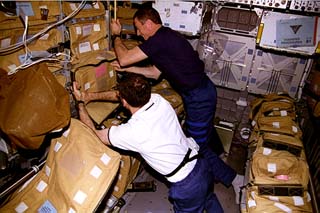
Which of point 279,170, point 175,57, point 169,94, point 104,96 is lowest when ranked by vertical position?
point 279,170

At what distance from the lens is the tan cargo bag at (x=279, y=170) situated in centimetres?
271

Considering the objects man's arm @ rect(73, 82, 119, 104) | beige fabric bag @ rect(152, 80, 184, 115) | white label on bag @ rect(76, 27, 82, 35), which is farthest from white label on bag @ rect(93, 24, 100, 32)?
beige fabric bag @ rect(152, 80, 184, 115)

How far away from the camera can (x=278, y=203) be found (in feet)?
8.35

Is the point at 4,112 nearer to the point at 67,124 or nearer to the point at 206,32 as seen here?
the point at 67,124

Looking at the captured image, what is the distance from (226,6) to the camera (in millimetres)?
3826

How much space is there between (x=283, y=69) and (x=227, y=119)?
1206 mm

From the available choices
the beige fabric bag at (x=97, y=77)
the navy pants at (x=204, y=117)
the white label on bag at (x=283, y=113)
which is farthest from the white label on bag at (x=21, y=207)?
the white label on bag at (x=283, y=113)

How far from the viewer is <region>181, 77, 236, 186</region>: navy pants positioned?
308 centimetres

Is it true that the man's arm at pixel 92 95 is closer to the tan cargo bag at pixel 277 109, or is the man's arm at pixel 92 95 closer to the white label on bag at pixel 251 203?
the white label on bag at pixel 251 203

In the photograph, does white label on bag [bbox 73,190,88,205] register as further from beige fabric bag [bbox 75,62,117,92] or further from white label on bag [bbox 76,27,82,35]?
white label on bag [bbox 76,27,82,35]

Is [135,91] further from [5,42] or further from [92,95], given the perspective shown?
[5,42]

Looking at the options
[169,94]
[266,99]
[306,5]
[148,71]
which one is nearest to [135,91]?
[148,71]

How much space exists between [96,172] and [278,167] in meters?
2.01

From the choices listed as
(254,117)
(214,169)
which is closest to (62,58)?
(214,169)
